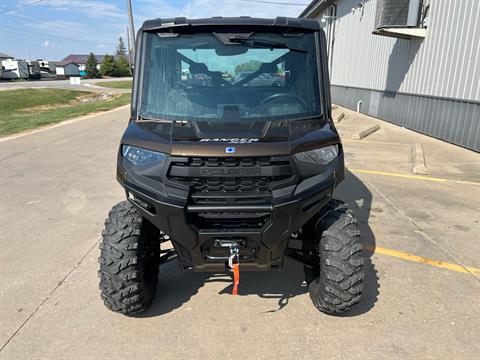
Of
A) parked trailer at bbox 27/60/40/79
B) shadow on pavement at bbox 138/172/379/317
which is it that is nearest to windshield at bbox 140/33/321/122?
shadow on pavement at bbox 138/172/379/317

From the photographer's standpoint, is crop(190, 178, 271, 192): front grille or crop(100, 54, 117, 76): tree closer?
crop(190, 178, 271, 192): front grille

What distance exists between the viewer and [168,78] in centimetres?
308

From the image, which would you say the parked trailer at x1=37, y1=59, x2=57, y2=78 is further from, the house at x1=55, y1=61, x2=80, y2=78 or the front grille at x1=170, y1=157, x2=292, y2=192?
the front grille at x1=170, y1=157, x2=292, y2=192

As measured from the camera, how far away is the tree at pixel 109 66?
271ft

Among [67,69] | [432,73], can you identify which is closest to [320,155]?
[432,73]

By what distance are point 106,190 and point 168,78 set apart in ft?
12.5

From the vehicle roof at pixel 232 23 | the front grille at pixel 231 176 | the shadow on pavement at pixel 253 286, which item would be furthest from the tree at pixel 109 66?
the front grille at pixel 231 176

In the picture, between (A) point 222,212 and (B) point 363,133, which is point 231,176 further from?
(B) point 363,133

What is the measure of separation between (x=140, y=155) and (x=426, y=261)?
10.2 feet

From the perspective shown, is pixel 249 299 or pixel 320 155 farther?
pixel 249 299

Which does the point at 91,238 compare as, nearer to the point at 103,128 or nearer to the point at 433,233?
the point at 433,233

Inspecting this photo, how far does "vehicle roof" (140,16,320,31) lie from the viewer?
291 centimetres

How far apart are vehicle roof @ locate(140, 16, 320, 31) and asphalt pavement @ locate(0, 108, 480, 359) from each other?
2.24 meters

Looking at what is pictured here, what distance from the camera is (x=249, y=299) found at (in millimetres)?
3322
